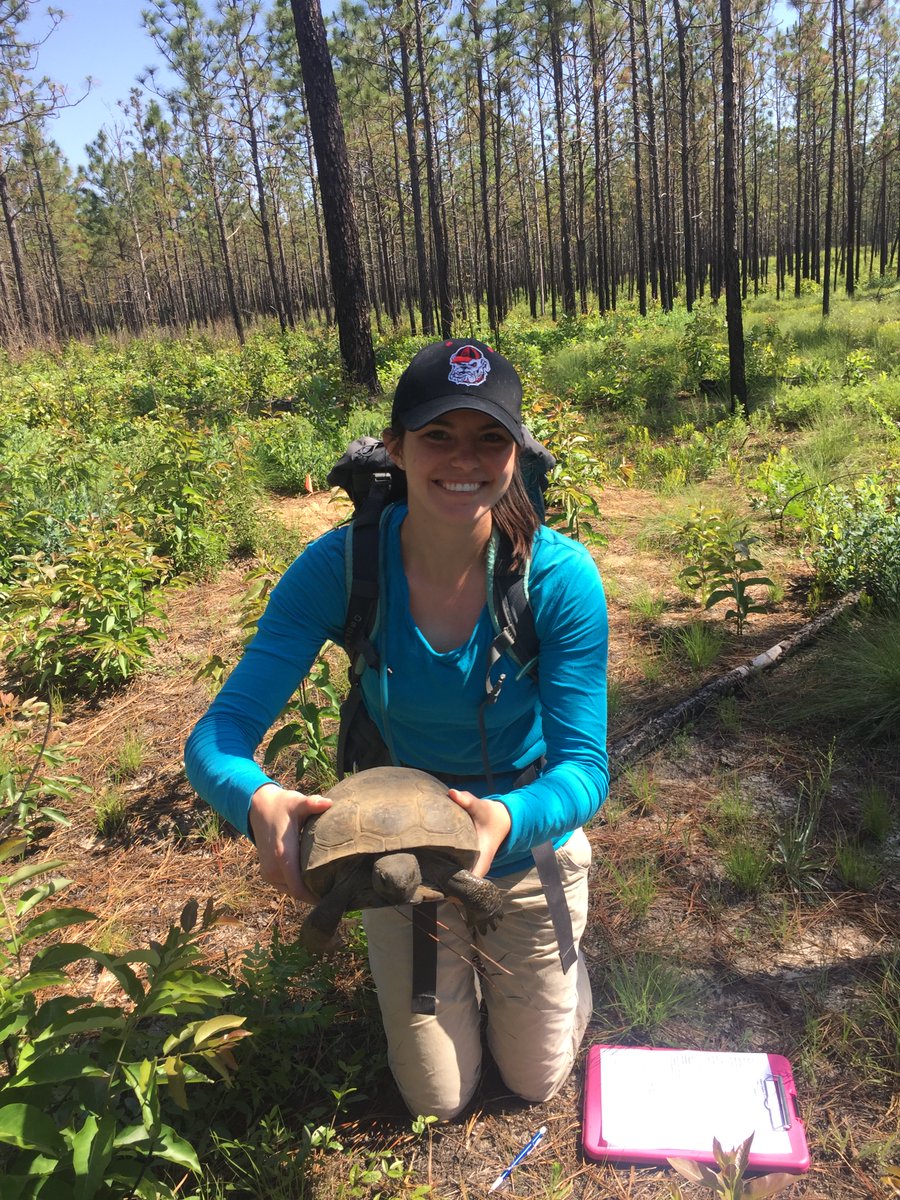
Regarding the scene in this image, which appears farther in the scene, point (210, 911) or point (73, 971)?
point (73, 971)

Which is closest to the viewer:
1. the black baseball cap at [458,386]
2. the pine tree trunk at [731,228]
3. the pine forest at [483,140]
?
the black baseball cap at [458,386]

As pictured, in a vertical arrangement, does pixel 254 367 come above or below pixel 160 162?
below

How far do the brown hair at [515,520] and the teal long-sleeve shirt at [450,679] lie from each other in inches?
1.6

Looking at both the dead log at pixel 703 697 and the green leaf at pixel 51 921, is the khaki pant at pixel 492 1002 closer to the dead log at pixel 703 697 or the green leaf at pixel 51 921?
the green leaf at pixel 51 921

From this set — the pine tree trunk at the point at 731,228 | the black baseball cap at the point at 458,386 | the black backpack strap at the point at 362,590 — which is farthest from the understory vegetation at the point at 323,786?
the pine tree trunk at the point at 731,228

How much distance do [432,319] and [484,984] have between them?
76.0ft

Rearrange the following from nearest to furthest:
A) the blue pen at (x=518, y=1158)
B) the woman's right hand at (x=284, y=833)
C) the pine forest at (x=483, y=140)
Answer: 1. the woman's right hand at (x=284, y=833)
2. the blue pen at (x=518, y=1158)
3. the pine forest at (x=483, y=140)

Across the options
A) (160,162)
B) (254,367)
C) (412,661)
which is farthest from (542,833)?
(160,162)

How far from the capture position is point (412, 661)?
178 cm

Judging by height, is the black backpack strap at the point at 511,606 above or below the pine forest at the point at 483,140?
below

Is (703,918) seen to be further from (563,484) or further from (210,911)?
(563,484)

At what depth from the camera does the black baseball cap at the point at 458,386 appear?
1.54 m

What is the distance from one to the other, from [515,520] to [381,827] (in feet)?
2.55

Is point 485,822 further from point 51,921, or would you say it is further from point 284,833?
point 51,921
